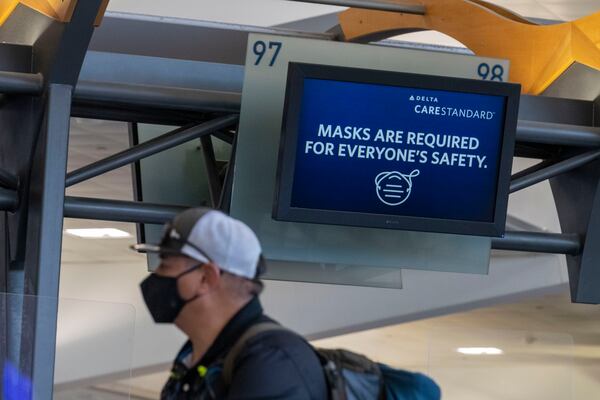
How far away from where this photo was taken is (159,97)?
34.4ft

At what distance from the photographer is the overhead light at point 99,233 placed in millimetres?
27109

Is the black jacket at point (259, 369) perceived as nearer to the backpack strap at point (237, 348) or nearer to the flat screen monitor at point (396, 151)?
the backpack strap at point (237, 348)

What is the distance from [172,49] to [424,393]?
43.5ft

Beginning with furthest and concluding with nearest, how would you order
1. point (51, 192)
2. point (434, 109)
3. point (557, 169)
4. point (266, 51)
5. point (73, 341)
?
point (557, 169)
point (266, 51)
point (434, 109)
point (51, 192)
point (73, 341)

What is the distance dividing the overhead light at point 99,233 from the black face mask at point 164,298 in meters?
23.6

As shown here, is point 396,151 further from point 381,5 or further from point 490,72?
point 381,5

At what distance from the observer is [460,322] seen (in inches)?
1368

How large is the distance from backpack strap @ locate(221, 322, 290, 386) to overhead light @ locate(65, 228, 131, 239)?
78.2ft

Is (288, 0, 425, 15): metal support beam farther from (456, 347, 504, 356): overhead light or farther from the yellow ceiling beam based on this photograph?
(456, 347, 504, 356): overhead light

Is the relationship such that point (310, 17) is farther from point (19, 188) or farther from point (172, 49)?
point (19, 188)

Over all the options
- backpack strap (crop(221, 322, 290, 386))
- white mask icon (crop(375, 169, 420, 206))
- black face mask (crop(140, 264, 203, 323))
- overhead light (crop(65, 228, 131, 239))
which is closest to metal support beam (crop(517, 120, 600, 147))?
white mask icon (crop(375, 169, 420, 206))

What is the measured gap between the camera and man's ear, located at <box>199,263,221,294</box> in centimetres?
346

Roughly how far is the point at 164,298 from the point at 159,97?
705 centimetres

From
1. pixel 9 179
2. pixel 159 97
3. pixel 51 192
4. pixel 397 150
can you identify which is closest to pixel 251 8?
pixel 159 97
